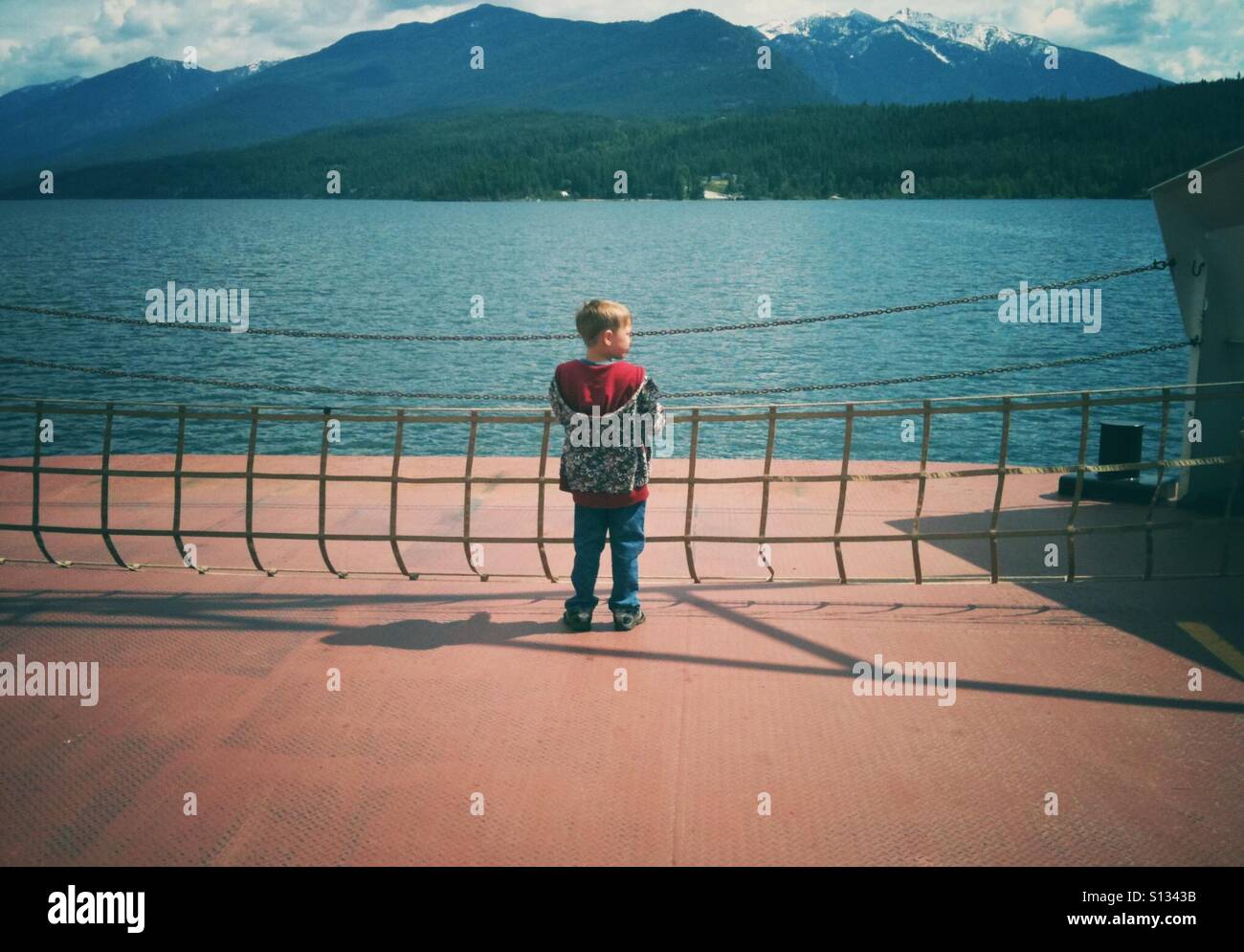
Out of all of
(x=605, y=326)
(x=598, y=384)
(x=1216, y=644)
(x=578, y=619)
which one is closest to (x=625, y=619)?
(x=578, y=619)

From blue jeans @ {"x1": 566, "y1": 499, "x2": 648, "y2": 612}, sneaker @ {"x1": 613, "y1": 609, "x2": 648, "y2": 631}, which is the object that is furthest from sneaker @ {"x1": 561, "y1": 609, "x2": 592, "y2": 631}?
sneaker @ {"x1": 613, "y1": 609, "x2": 648, "y2": 631}

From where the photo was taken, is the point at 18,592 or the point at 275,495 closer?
the point at 18,592

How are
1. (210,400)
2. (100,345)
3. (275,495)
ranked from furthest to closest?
(100,345), (210,400), (275,495)

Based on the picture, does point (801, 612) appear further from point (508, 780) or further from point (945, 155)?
point (945, 155)

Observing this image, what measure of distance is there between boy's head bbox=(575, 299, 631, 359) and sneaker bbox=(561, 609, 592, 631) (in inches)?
63.0

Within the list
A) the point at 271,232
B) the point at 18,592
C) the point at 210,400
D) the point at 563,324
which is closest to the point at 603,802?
the point at 18,592

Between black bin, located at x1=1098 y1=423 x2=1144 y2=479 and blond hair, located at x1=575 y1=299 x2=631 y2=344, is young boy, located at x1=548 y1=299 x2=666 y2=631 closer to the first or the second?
blond hair, located at x1=575 y1=299 x2=631 y2=344

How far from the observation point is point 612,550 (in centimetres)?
630

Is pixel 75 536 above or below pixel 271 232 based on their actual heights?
below

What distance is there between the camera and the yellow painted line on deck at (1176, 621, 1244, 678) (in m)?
6.02

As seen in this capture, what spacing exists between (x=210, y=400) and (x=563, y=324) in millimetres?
23277

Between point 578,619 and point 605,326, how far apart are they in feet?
5.85

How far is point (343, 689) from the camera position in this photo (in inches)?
226
